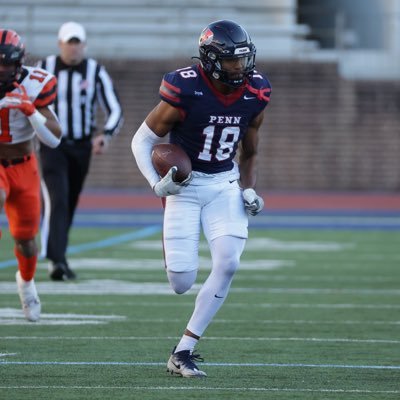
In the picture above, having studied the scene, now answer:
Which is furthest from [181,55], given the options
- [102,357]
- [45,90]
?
[102,357]

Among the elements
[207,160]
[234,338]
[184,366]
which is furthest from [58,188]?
[184,366]

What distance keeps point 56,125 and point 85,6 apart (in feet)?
43.1

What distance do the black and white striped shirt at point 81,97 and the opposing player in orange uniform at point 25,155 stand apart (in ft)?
7.24

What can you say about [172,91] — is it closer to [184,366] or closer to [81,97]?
[184,366]

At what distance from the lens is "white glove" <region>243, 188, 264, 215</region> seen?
5.38 metres

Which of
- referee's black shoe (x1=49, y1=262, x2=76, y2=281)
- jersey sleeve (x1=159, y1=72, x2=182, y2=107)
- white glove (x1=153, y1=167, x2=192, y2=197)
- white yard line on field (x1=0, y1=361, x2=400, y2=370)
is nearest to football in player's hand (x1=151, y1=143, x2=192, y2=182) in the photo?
white glove (x1=153, y1=167, x2=192, y2=197)

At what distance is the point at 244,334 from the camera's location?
6.52 metres

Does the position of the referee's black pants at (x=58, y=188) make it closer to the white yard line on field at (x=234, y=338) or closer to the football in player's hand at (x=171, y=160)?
the white yard line on field at (x=234, y=338)

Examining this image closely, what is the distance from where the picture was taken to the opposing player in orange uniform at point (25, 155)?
6.54 meters

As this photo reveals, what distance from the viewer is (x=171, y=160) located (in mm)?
5316

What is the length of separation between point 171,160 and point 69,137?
12.7 ft

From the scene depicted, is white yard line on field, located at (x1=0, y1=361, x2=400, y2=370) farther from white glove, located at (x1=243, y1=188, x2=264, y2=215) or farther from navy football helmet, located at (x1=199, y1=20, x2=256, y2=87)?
navy football helmet, located at (x1=199, y1=20, x2=256, y2=87)

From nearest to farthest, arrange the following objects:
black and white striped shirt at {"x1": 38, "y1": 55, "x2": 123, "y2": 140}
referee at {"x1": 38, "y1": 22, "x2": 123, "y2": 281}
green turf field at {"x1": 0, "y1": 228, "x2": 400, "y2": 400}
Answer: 1. green turf field at {"x1": 0, "y1": 228, "x2": 400, "y2": 400}
2. referee at {"x1": 38, "y1": 22, "x2": 123, "y2": 281}
3. black and white striped shirt at {"x1": 38, "y1": 55, "x2": 123, "y2": 140}

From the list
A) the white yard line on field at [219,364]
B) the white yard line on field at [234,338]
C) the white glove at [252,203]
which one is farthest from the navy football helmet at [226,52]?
the white yard line on field at [234,338]
